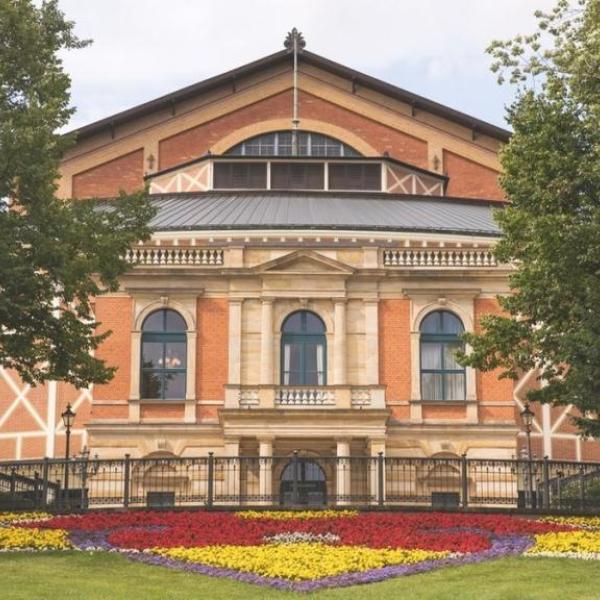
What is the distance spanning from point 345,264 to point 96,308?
828cm

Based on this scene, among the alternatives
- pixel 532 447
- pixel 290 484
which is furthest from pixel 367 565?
pixel 532 447

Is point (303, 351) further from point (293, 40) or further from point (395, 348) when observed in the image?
point (293, 40)

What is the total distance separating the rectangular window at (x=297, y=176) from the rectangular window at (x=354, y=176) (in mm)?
555

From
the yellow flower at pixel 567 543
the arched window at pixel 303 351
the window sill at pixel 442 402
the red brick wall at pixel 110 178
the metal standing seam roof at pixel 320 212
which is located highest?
the red brick wall at pixel 110 178

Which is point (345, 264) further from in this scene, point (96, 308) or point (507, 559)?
point (507, 559)

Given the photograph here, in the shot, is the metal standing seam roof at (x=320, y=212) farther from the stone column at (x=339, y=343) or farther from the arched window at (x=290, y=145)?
the arched window at (x=290, y=145)

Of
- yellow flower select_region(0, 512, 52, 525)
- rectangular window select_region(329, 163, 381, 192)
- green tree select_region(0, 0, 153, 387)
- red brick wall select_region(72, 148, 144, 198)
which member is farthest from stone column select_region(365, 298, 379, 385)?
red brick wall select_region(72, 148, 144, 198)

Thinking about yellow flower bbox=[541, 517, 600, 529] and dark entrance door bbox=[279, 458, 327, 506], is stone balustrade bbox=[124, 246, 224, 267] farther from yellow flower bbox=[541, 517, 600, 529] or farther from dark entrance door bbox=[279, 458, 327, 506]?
yellow flower bbox=[541, 517, 600, 529]

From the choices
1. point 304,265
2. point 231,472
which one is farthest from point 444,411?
point 231,472

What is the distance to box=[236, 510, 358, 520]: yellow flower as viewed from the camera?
23359 millimetres

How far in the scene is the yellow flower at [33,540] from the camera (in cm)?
1866

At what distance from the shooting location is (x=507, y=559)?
57.2 ft

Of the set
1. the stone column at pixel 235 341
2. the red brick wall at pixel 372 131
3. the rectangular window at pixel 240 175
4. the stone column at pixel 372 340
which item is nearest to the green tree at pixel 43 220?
the stone column at pixel 235 341

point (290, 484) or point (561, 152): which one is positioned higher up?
point (561, 152)
